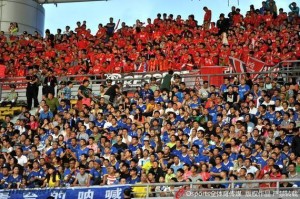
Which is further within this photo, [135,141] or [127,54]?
[127,54]

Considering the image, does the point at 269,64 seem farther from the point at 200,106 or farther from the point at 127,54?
the point at 127,54

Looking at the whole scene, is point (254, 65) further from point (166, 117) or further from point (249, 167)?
point (249, 167)

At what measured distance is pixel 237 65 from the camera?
26.1 meters

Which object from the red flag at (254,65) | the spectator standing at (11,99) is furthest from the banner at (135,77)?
the spectator standing at (11,99)

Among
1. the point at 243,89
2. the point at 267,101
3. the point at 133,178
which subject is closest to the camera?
the point at 133,178

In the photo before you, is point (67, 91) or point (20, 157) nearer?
point (20, 157)

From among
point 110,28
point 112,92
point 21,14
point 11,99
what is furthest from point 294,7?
point 21,14

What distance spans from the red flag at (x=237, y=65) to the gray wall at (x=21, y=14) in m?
15.2

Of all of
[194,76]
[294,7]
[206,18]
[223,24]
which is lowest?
[194,76]

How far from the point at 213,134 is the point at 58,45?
44.0ft

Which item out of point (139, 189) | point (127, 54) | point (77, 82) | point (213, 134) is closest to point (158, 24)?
point (127, 54)

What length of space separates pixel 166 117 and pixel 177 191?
4.99 m

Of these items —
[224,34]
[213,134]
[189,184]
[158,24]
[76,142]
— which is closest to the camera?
[189,184]

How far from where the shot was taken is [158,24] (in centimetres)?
3262
